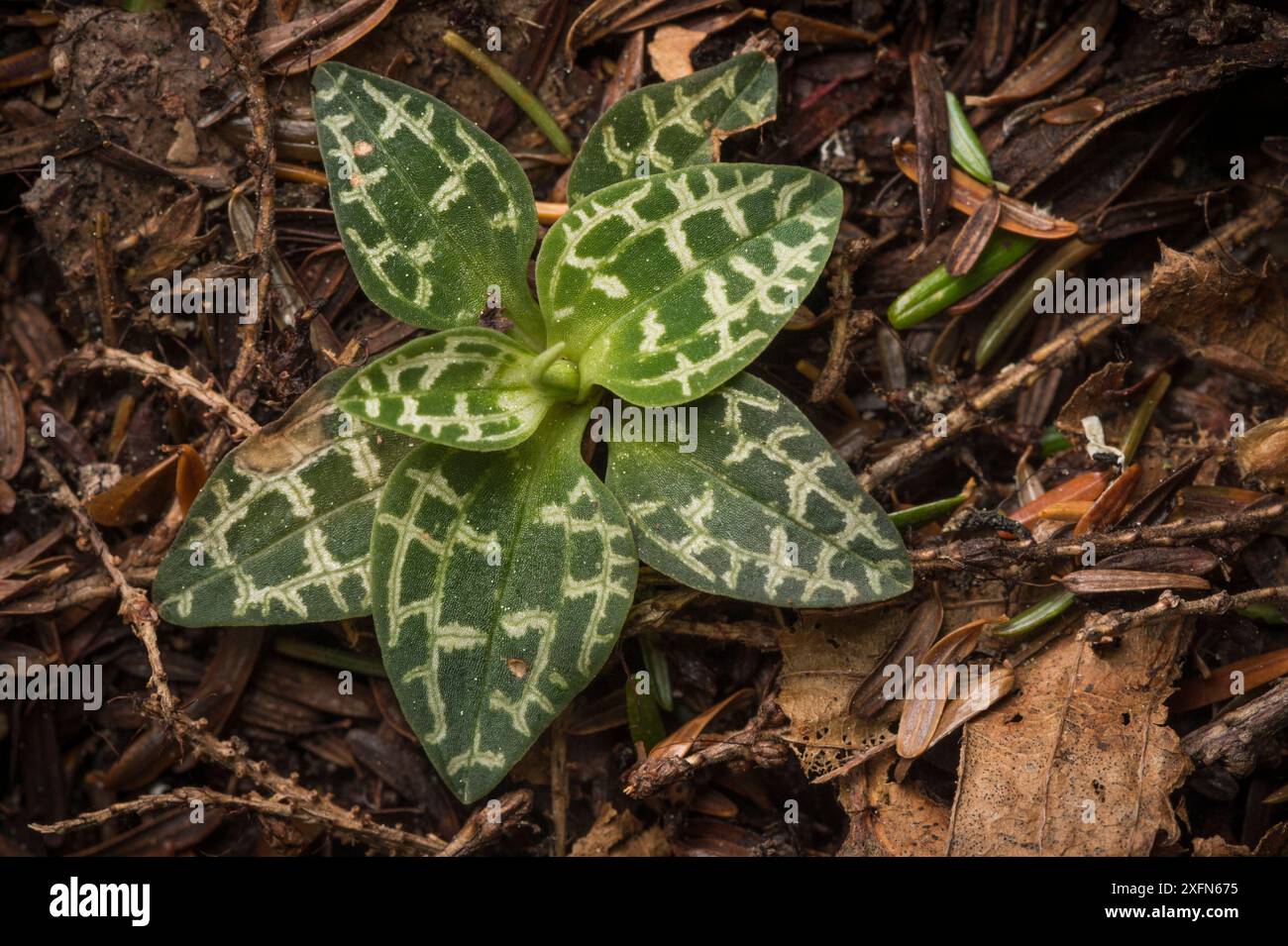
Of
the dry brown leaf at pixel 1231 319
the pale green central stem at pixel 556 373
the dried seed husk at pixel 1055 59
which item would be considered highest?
the dried seed husk at pixel 1055 59

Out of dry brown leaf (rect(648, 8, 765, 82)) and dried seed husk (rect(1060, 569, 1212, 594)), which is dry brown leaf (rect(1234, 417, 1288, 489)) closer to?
dried seed husk (rect(1060, 569, 1212, 594))

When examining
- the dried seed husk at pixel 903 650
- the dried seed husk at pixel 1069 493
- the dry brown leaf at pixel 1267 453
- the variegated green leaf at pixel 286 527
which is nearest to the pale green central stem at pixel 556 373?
the variegated green leaf at pixel 286 527

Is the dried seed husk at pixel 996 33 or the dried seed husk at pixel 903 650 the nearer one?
the dried seed husk at pixel 903 650

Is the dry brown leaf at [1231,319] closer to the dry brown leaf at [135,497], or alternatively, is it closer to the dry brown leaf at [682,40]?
the dry brown leaf at [682,40]

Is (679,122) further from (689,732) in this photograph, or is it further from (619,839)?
(619,839)

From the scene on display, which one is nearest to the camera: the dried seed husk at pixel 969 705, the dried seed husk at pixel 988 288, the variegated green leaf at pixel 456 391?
the variegated green leaf at pixel 456 391

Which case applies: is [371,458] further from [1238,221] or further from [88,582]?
[1238,221]

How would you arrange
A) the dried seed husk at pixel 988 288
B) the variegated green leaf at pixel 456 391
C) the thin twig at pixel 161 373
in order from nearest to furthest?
the variegated green leaf at pixel 456 391 → the thin twig at pixel 161 373 → the dried seed husk at pixel 988 288
